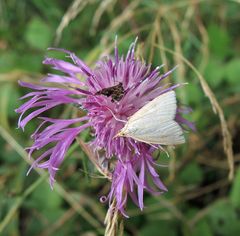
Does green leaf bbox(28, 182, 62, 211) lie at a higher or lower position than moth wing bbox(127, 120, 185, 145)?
lower

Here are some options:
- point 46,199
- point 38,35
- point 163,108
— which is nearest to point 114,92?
point 163,108

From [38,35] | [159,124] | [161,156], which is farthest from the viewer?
[38,35]

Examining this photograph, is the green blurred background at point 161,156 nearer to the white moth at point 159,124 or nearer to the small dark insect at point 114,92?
the small dark insect at point 114,92

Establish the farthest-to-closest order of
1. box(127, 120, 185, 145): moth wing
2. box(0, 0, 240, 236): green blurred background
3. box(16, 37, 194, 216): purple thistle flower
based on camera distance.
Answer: box(0, 0, 240, 236): green blurred background, box(16, 37, 194, 216): purple thistle flower, box(127, 120, 185, 145): moth wing

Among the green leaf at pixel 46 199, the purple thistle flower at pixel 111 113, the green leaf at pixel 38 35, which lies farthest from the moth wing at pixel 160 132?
the green leaf at pixel 38 35

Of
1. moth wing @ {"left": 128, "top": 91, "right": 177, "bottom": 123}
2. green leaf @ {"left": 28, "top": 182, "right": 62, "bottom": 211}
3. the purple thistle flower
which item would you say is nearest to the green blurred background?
green leaf @ {"left": 28, "top": 182, "right": 62, "bottom": 211}

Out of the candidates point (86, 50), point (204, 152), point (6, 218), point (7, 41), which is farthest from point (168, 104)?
point (7, 41)

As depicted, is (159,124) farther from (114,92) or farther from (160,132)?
(114,92)

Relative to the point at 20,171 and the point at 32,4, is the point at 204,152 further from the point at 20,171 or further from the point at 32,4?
the point at 32,4

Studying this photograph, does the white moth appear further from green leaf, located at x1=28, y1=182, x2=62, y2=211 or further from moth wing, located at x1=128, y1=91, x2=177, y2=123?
green leaf, located at x1=28, y1=182, x2=62, y2=211
